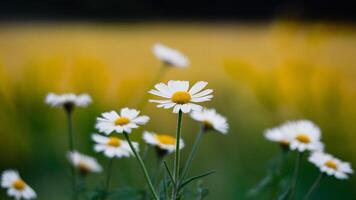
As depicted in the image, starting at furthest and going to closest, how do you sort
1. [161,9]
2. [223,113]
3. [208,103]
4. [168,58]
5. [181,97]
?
[161,9], [208,103], [223,113], [168,58], [181,97]

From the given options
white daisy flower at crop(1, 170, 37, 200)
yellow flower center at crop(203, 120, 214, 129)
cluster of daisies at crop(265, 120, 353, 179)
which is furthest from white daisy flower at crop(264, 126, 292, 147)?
white daisy flower at crop(1, 170, 37, 200)

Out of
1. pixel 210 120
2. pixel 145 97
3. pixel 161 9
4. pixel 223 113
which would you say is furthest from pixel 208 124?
pixel 161 9

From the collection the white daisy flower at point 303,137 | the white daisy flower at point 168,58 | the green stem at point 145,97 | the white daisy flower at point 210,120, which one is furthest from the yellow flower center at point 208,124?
the white daisy flower at point 168,58

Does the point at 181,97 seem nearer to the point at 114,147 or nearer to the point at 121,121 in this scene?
the point at 121,121

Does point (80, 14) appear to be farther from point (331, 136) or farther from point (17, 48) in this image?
point (331, 136)

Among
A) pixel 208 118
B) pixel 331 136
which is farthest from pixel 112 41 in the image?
pixel 208 118

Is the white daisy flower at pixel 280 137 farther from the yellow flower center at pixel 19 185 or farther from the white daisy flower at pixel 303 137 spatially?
the yellow flower center at pixel 19 185

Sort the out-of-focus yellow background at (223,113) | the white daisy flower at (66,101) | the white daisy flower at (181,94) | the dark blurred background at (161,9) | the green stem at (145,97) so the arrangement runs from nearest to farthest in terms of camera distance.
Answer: the white daisy flower at (181,94)
the white daisy flower at (66,101)
the green stem at (145,97)
the out-of-focus yellow background at (223,113)
the dark blurred background at (161,9)
